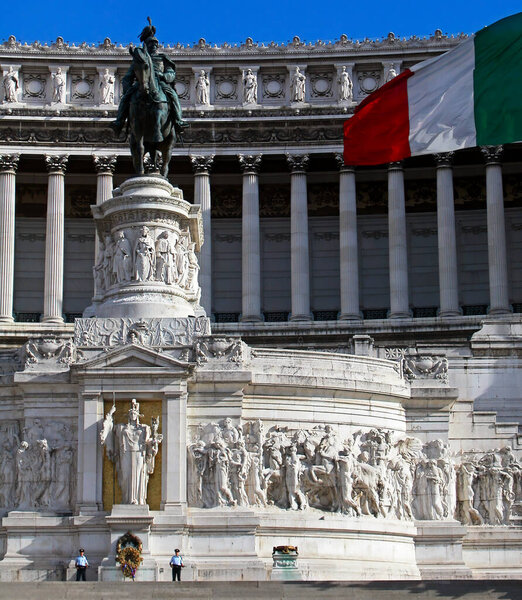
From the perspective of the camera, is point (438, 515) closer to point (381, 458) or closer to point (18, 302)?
point (381, 458)

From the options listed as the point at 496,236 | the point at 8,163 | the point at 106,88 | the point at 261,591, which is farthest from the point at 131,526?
the point at 106,88

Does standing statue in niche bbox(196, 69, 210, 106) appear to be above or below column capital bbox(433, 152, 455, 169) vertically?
above

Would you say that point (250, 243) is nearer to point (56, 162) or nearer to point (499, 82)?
point (56, 162)

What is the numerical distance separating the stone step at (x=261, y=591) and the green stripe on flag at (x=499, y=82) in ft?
48.9

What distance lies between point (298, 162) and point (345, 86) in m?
5.46

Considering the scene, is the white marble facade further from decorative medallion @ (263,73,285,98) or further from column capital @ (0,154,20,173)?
column capital @ (0,154,20,173)

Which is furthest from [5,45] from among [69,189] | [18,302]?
[18,302]

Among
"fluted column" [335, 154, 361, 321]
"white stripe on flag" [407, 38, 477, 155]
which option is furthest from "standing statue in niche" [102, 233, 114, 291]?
"fluted column" [335, 154, 361, 321]

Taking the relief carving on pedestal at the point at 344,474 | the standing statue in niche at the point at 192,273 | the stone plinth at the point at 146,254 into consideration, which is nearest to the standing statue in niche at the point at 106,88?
the stone plinth at the point at 146,254

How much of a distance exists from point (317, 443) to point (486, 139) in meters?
10.4

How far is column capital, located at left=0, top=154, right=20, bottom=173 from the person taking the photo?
78.6m

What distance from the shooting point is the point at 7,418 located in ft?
130

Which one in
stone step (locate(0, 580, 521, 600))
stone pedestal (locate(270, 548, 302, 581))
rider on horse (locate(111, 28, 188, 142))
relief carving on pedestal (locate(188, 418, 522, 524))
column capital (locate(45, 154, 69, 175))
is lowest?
stone step (locate(0, 580, 521, 600))

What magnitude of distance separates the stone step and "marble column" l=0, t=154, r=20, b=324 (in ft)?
146
